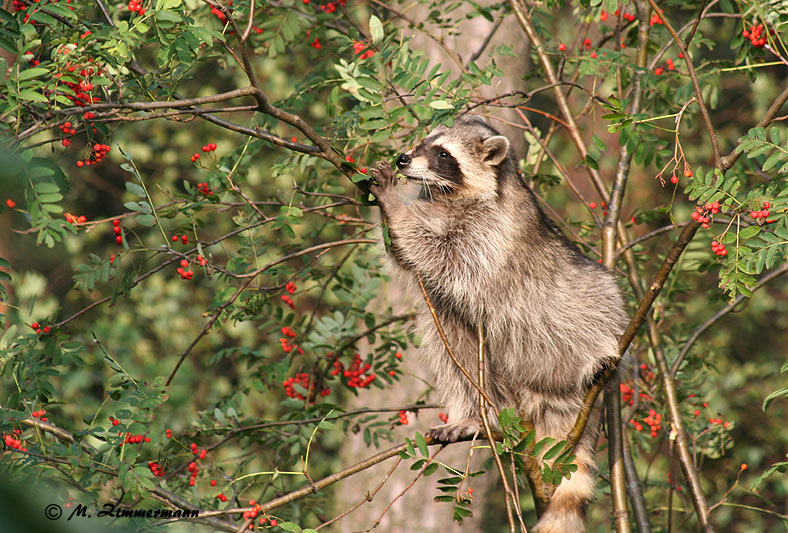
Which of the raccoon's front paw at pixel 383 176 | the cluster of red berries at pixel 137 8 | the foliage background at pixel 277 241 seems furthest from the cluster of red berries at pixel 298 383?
the cluster of red berries at pixel 137 8

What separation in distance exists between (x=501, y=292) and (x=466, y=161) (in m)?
0.55

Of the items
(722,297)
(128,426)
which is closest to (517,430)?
(128,426)

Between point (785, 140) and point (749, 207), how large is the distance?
0.94ft

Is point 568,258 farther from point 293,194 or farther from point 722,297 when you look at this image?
point 293,194

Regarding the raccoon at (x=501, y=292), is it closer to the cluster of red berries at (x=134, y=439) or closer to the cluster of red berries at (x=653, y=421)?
the cluster of red berries at (x=653, y=421)

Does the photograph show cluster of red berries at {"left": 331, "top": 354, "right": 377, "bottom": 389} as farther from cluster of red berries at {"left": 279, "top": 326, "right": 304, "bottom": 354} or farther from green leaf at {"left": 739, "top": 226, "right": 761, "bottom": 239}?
green leaf at {"left": 739, "top": 226, "right": 761, "bottom": 239}

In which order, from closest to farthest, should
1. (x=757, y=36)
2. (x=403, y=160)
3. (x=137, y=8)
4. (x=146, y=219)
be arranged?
(x=137, y=8) → (x=146, y=219) → (x=757, y=36) → (x=403, y=160)

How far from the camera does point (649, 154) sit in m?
2.78

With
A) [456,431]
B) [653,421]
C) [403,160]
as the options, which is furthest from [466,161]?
[653,421]

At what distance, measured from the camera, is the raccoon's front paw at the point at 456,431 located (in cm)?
266

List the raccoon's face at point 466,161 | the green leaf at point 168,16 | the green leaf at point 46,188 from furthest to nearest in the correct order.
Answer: the raccoon's face at point 466,161, the green leaf at point 168,16, the green leaf at point 46,188

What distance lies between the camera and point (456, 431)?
2795 mm

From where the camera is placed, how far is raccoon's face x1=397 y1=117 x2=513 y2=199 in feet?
10.2

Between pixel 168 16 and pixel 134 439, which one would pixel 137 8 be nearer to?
pixel 168 16
